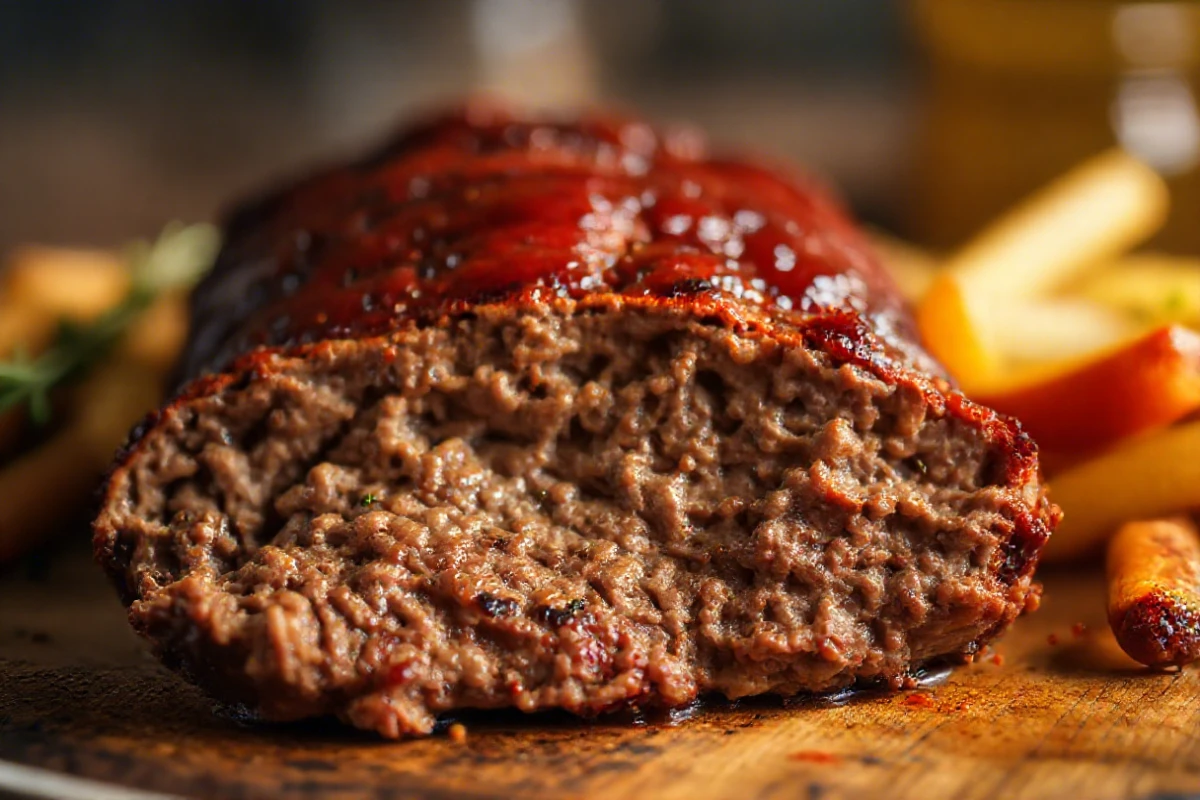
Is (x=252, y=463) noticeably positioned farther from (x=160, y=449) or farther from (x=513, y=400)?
(x=513, y=400)

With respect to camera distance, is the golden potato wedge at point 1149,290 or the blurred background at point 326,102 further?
the blurred background at point 326,102

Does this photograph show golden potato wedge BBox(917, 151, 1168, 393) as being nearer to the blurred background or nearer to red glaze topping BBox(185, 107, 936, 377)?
red glaze topping BBox(185, 107, 936, 377)

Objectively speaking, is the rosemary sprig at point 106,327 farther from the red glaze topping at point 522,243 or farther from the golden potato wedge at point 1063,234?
the golden potato wedge at point 1063,234

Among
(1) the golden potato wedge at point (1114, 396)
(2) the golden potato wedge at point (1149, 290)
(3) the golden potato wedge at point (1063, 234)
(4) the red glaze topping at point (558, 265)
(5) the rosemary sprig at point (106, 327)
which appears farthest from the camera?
(3) the golden potato wedge at point (1063, 234)

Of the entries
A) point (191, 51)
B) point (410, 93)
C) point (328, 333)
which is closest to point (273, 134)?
point (191, 51)

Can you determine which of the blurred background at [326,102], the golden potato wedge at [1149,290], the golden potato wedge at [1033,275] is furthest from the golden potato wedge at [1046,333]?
the blurred background at [326,102]

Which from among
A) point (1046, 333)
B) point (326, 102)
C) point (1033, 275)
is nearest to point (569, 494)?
point (1046, 333)
